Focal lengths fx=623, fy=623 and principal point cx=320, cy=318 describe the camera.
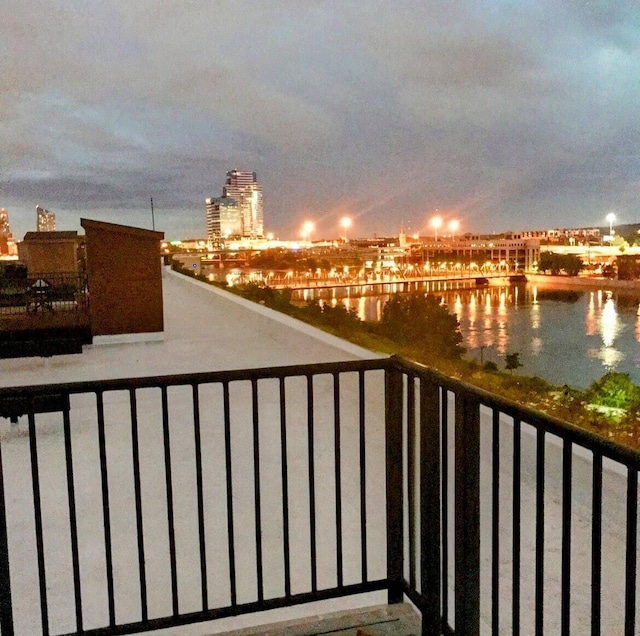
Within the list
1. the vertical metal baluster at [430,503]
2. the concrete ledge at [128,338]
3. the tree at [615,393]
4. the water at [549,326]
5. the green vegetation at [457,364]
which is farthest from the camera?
the water at [549,326]

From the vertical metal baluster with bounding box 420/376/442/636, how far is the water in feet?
110

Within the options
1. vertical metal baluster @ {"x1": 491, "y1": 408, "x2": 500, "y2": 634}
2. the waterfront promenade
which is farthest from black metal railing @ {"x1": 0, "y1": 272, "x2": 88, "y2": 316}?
vertical metal baluster @ {"x1": 491, "y1": 408, "x2": 500, "y2": 634}

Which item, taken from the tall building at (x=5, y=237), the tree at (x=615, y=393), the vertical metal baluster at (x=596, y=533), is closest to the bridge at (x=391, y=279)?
the tall building at (x=5, y=237)

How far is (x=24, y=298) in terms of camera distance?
10703 millimetres

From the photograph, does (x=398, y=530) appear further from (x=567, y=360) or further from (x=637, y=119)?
(x=637, y=119)

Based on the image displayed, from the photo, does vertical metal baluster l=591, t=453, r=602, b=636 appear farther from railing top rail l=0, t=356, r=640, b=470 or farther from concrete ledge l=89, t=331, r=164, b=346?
concrete ledge l=89, t=331, r=164, b=346

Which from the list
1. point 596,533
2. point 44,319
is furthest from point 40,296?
point 596,533

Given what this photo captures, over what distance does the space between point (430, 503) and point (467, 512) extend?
251 millimetres

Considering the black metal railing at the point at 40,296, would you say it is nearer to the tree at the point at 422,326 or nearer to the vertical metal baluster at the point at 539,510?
the vertical metal baluster at the point at 539,510

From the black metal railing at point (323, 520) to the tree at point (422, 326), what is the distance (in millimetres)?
24353

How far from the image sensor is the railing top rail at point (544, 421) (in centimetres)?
144

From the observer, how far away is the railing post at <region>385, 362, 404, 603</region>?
2.59 metres

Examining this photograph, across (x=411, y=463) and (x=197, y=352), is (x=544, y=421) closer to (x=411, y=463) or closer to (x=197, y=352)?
(x=411, y=463)

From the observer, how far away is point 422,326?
3722cm
